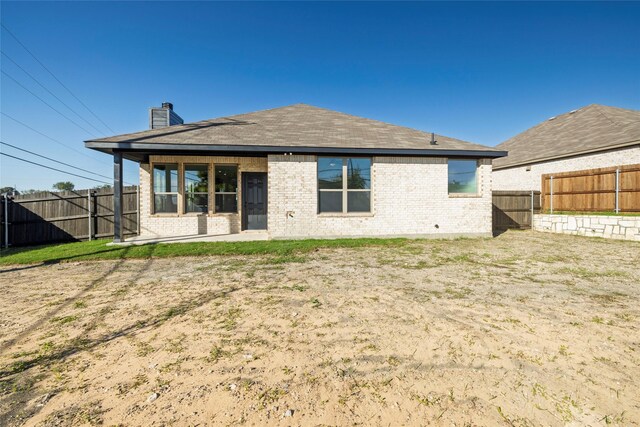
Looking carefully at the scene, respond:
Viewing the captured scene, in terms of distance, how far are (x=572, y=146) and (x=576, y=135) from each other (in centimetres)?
178

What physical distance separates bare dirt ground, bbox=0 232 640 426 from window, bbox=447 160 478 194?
534 centimetres

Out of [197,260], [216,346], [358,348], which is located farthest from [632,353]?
[197,260]

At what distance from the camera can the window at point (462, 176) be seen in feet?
33.8

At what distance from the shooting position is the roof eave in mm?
8688

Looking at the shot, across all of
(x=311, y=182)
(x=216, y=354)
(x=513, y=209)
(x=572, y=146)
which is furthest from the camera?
(x=572, y=146)

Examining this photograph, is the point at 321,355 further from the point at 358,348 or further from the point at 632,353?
the point at 632,353

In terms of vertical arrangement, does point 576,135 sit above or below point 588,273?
above

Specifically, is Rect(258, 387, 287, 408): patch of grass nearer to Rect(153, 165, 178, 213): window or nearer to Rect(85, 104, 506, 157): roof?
Rect(85, 104, 506, 157): roof

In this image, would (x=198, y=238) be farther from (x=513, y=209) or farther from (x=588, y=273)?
(x=513, y=209)

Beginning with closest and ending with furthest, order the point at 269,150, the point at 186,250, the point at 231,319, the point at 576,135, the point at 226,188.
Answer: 1. the point at 231,319
2. the point at 186,250
3. the point at 269,150
4. the point at 226,188
5. the point at 576,135

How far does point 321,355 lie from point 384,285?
2430 millimetres

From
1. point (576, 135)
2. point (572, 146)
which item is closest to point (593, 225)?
point (572, 146)

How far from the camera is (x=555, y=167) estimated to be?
15.1 metres

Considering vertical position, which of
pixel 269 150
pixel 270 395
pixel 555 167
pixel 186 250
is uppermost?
pixel 555 167
